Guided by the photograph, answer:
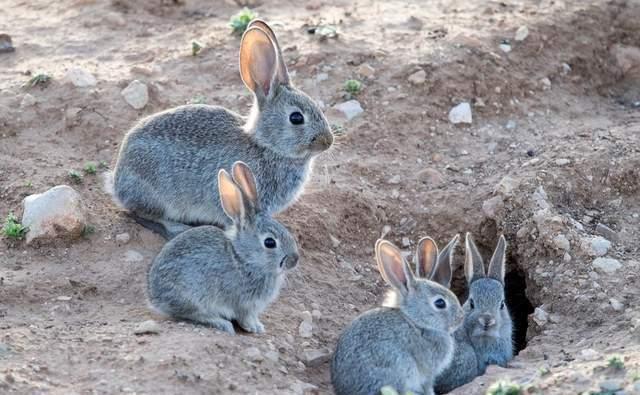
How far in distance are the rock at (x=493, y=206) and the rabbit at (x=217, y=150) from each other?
148 centimetres

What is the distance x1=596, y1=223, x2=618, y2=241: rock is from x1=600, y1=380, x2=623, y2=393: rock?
231 centimetres

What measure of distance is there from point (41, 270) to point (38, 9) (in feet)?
15.2

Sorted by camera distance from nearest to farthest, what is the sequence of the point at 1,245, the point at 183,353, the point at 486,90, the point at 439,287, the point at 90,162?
the point at 183,353
the point at 439,287
the point at 1,245
the point at 90,162
the point at 486,90

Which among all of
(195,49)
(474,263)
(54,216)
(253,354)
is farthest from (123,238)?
(195,49)

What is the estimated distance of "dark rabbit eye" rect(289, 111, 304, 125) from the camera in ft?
24.8

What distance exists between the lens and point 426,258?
7297mm

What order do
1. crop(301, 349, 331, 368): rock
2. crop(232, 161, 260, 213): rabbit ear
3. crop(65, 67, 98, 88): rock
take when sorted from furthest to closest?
crop(65, 67, 98, 88): rock < crop(232, 161, 260, 213): rabbit ear < crop(301, 349, 331, 368): rock

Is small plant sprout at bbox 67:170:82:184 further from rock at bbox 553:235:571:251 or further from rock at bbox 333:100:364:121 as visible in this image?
rock at bbox 553:235:571:251

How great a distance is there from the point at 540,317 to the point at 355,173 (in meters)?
2.14

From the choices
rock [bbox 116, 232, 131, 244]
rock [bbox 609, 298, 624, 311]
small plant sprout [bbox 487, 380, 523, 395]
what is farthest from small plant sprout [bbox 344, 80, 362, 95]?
small plant sprout [bbox 487, 380, 523, 395]

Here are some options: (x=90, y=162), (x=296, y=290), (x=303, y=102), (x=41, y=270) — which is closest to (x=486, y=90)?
(x=303, y=102)

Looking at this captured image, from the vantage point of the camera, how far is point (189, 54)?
Answer: 9.72 m

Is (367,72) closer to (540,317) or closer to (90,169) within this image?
(90,169)

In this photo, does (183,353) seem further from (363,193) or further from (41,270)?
(363,193)
